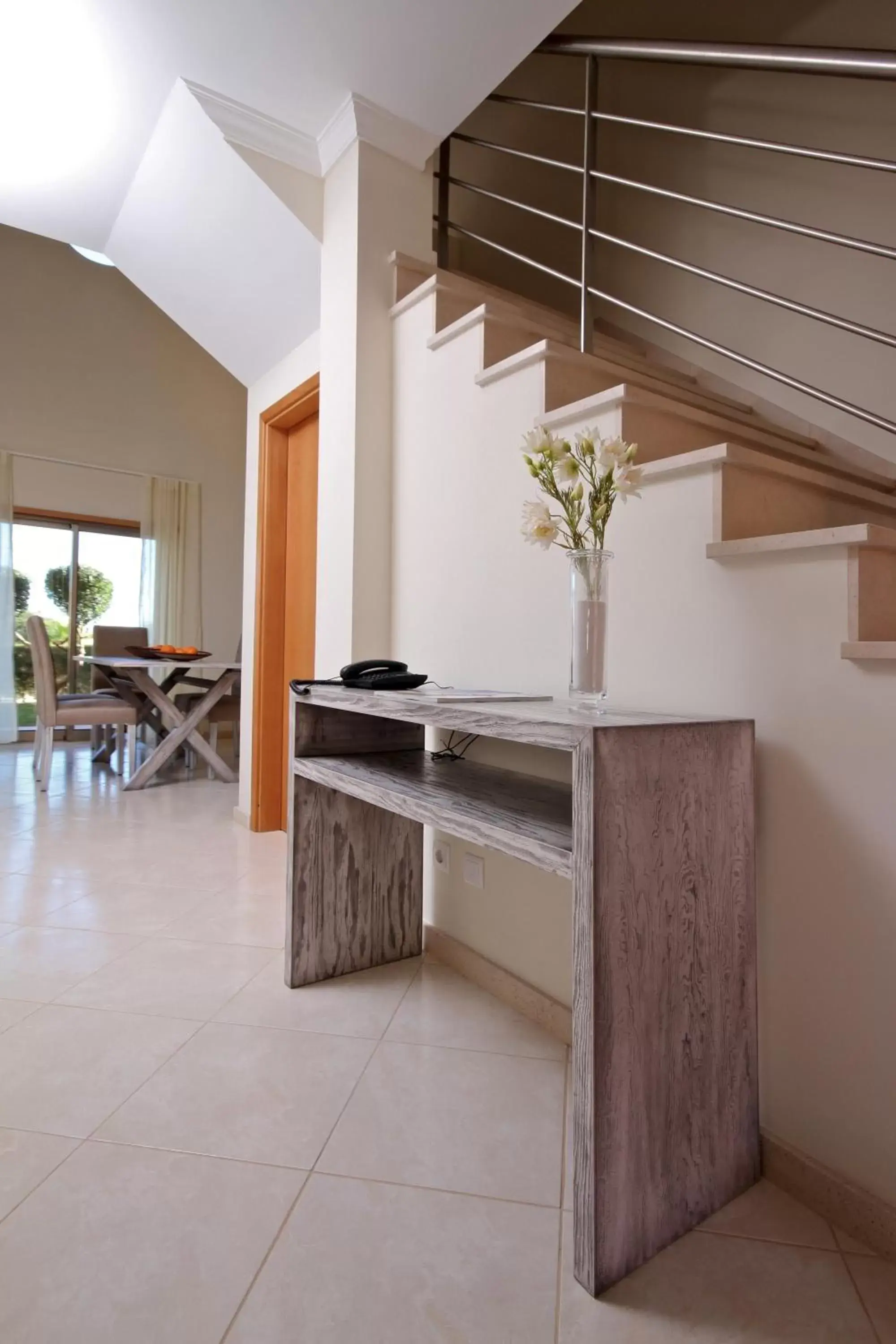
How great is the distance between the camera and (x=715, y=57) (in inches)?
67.6

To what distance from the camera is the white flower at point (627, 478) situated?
128 cm

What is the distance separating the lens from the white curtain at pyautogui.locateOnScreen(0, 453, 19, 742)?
20.6 ft

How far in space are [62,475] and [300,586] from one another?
4462mm

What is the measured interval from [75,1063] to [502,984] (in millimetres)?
937

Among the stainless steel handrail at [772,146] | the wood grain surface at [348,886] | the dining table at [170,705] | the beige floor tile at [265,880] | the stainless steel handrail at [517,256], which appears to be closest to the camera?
the stainless steel handrail at [772,146]

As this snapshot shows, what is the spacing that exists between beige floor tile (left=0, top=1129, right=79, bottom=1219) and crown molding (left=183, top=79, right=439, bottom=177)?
104 inches

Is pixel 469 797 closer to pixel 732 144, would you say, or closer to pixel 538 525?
pixel 538 525

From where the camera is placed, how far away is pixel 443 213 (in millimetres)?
2434

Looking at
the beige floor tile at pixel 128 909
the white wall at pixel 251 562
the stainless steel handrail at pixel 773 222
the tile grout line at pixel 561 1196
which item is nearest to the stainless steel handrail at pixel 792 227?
the stainless steel handrail at pixel 773 222

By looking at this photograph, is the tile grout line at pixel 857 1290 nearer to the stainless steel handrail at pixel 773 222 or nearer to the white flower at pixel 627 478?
the white flower at pixel 627 478

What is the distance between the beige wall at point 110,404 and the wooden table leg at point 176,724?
2.78 m

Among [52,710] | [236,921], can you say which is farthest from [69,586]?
[236,921]

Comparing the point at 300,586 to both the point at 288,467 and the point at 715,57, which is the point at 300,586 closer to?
the point at 288,467

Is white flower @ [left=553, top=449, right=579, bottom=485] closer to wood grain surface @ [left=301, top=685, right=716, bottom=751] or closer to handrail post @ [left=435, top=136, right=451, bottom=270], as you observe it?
wood grain surface @ [left=301, top=685, right=716, bottom=751]
